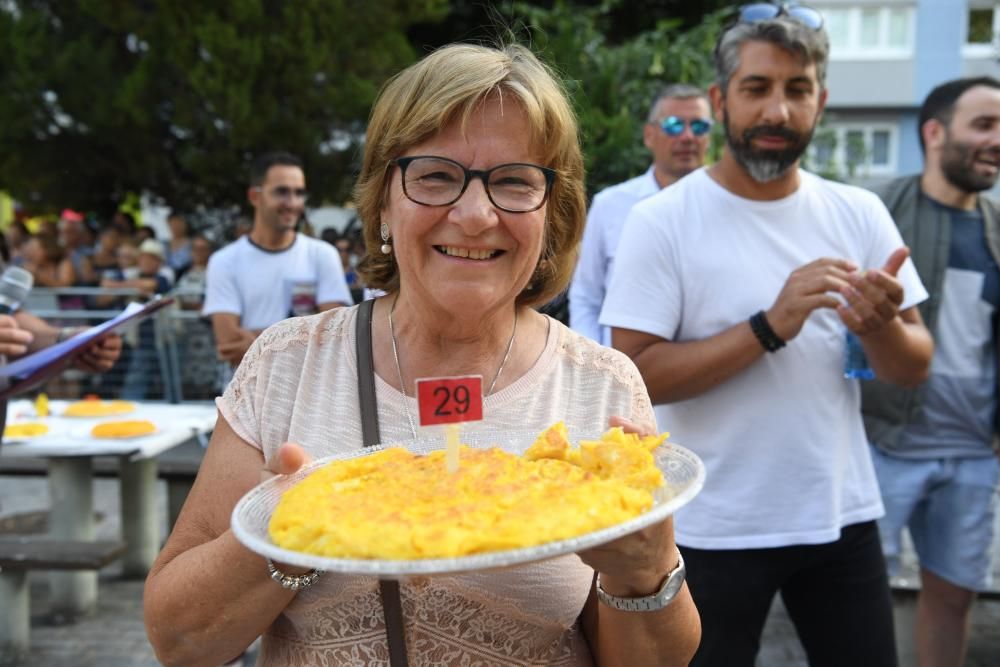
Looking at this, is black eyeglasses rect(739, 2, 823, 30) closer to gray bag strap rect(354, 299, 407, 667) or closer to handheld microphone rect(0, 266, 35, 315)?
gray bag strap rect(354, 299, 407, 667)

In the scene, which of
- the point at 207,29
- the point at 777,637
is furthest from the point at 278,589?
the point at 207,29

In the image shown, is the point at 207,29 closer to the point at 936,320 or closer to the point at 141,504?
the point at 141,504

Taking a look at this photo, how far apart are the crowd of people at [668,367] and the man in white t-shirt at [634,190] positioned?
2cm

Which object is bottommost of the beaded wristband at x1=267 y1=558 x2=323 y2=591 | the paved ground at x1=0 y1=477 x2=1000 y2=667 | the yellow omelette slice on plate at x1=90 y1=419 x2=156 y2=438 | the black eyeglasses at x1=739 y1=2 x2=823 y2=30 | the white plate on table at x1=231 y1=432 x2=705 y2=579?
the paved ground at x1=0 y1=477 x2=1000 y2=667

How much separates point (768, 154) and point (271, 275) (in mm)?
3895

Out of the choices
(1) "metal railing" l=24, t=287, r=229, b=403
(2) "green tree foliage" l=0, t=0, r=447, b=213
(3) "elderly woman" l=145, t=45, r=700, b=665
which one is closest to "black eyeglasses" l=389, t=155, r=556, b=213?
(3) "elderly woman" l=145, t=45, r=700, b=665

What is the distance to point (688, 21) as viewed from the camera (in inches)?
607

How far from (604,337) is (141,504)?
3.47 meters

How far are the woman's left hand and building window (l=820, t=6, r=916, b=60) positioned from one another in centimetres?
2954

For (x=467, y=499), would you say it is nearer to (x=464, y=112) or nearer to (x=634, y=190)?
(x=464, y=112)

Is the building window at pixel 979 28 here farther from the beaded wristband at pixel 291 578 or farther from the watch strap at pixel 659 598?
the beaded wristband at pixel 291 578

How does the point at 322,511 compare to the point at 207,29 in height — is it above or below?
below

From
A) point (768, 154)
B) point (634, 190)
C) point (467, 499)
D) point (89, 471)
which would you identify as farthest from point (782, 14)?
point (89, 471)

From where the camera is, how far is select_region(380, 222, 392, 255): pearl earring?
2.10m
